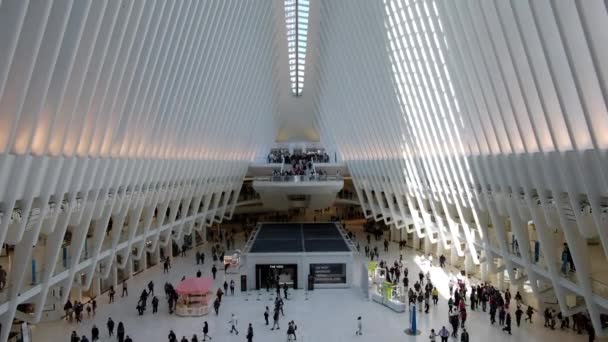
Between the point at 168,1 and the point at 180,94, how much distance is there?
16.2 feet

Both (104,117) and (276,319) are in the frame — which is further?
(276,319)

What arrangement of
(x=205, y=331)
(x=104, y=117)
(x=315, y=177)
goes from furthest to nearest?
(x=315, y=177) < (x=205, y=331) < (x=104, y=117)

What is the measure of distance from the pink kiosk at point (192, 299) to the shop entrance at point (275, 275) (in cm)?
391

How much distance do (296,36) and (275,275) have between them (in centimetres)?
2014

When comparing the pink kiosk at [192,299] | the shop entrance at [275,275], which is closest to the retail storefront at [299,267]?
the shop entrance at [275,275]

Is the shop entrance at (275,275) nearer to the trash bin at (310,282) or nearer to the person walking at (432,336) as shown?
the trash bin at (310,282)

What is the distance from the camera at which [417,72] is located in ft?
67.9

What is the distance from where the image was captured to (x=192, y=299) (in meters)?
19.8

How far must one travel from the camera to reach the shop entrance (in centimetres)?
2358

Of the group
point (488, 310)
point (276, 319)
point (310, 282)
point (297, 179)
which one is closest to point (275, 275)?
point (310, 282)

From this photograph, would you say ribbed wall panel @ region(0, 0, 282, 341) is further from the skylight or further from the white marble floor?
the skylight

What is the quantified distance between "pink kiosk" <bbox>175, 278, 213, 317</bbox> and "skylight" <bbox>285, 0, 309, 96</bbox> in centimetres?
2070

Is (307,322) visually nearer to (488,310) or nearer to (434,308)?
(434,308)

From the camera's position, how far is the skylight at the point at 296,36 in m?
34.3
